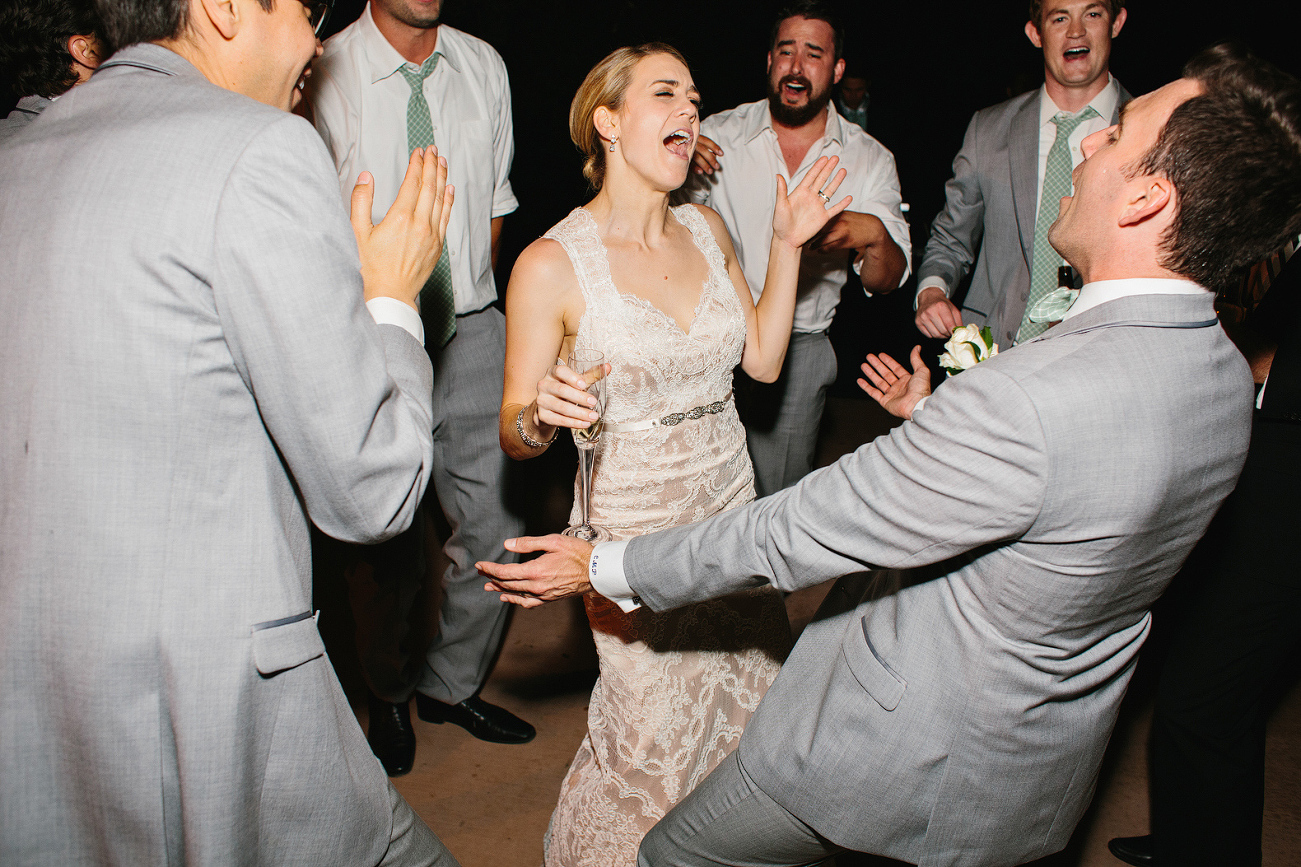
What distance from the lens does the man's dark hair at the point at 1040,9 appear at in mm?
2549

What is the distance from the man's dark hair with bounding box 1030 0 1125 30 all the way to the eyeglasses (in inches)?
95.7

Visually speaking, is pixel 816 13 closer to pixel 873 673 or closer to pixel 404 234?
pixel 404 234

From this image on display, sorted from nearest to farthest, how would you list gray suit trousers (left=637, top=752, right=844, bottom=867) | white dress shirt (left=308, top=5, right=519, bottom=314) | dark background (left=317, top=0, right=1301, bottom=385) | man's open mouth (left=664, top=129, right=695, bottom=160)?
gray suit trousers (left=637, top=752, right=844, bottom=867), man's open mouth (left=664, top=129, right=695, bottom=160), white dress shirt (left=308, top=5, right=519, bottom=314), dark background (left=317, top=0, right=1301, bottom=385)

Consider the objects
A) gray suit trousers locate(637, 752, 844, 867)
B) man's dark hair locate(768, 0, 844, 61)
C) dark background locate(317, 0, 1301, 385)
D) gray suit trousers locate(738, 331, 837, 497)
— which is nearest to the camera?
gray suit trousers locate(637, 752, 844, 867)

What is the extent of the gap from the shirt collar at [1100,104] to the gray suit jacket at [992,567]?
6.03ft

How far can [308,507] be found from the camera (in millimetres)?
1038

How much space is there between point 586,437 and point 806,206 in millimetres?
964

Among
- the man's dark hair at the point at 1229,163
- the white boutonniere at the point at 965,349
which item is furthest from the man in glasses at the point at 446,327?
the man's dark hair at the point at 1229,163

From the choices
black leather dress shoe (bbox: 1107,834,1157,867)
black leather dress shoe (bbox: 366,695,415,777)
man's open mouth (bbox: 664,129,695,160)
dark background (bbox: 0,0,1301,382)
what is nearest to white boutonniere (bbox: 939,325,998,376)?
man's open mouth (bbox: 664,129,695,160)

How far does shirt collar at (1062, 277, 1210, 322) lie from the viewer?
1.16m

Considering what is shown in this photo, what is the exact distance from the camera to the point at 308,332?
91cm

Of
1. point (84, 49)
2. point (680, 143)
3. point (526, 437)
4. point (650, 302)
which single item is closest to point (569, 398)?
point (526, 437)

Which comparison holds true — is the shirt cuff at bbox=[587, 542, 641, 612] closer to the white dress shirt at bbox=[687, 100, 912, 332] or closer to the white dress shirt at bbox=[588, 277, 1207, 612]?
the white dress shirt at bbox=[588, 277, 1207, 612]

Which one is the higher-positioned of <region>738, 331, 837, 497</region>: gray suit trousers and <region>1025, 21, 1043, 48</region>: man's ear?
<region>1025, 21, 1043, 48</region>: man's ear
